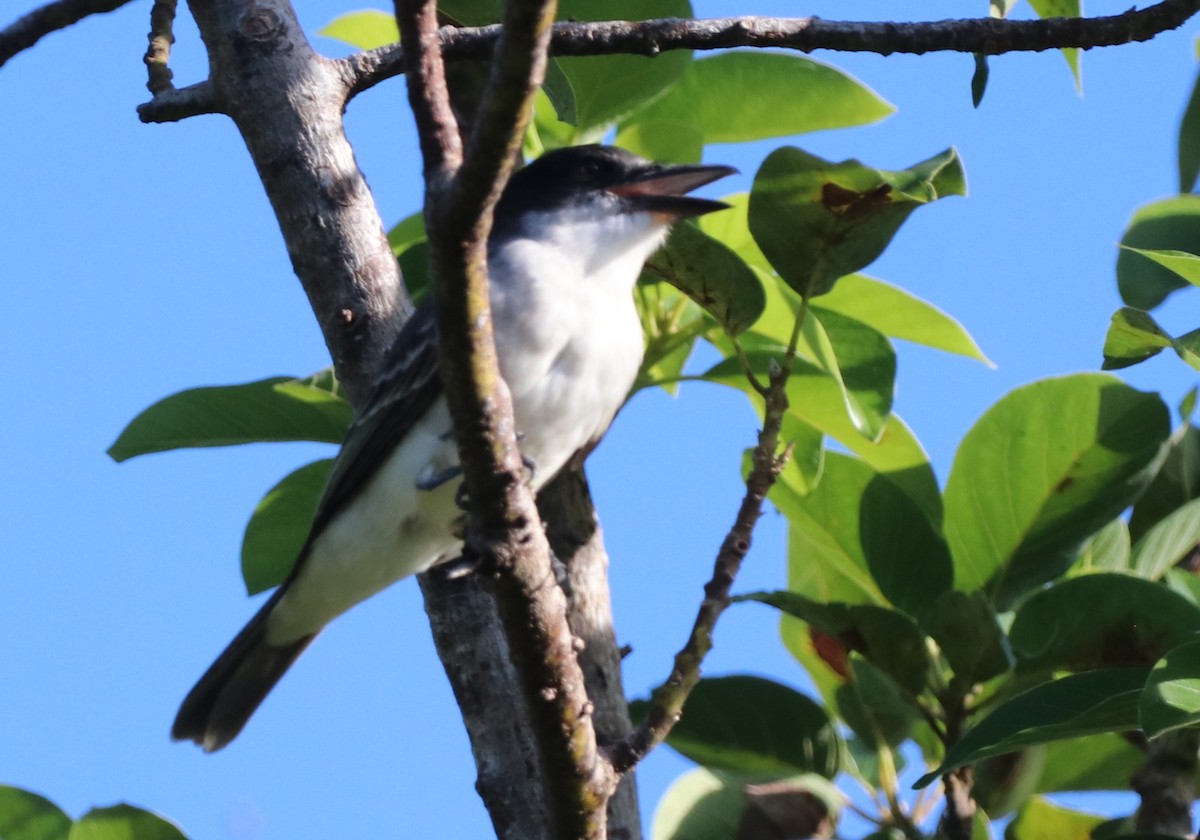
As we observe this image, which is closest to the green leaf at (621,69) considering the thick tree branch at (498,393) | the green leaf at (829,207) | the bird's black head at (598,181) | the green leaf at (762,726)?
the bird's black head at (598,181)

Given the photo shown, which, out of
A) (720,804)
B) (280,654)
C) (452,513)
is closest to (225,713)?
(280,654)

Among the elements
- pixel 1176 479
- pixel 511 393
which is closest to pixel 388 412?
pixel 511 393

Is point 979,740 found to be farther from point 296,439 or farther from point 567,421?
point 296,439

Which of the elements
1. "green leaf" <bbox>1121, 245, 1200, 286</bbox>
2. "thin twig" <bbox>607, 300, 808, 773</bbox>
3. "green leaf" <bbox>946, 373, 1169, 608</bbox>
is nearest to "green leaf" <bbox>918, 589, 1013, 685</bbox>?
"green leaf" <bbox>946, 373, 1169, 608</bbox>

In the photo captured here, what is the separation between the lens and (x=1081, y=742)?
10.5 feet

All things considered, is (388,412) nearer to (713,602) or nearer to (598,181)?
(598,181)

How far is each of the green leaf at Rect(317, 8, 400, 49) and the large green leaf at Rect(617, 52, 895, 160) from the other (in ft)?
2.75

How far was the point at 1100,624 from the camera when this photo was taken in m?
2.78

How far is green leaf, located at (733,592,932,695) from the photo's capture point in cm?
Answer: 294

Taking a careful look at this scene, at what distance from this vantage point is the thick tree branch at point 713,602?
2480 mm

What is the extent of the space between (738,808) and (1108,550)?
3.33ft

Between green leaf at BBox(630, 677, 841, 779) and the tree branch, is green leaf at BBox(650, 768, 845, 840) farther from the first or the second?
the tree branch

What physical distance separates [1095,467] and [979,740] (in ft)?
3.10

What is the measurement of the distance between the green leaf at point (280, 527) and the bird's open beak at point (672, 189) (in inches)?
40.2
